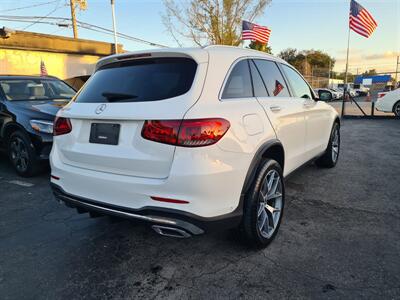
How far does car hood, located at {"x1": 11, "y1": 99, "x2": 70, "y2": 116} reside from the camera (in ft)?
17.1

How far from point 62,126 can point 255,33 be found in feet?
45.4

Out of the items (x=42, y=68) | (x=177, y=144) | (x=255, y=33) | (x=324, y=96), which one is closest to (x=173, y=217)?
(x=177, y=144)

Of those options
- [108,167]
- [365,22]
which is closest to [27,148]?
[108,167]

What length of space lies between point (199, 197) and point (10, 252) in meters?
1.98

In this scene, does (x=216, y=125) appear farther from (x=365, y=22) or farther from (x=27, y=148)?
(x=365, y=22)

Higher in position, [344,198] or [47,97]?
[47,97]

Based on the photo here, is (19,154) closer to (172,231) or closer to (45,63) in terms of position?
(172,231)

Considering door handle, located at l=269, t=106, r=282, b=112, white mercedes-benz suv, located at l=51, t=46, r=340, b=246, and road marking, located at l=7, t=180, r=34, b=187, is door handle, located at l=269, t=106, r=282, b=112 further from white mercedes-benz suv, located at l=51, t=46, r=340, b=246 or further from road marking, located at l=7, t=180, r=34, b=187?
road marking, located at l=7, t=180, r=34, b=187

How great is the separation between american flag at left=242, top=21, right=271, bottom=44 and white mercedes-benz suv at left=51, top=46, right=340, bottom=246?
12716 mm

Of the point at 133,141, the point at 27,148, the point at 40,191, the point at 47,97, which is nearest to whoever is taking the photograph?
the point at 133,141

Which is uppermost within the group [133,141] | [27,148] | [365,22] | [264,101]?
[365,22]

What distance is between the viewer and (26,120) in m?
5.12

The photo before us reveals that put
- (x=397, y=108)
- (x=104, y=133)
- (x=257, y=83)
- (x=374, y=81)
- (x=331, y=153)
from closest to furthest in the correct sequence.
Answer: (x=104, y=133), (x=257, y=83), (x=331, y=153), (x=397, y=108), (x=374, y=81)

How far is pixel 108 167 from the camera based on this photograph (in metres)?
2.50
